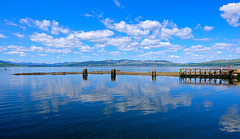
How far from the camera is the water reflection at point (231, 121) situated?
11836 mm

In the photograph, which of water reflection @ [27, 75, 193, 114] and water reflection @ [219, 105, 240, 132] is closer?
water reflection @ [219, 105, 240, 132]

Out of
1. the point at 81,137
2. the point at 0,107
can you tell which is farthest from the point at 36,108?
the point at 81,137

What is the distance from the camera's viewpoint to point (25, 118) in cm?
1417

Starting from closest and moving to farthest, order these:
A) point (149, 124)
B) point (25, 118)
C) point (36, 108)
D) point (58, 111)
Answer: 1. point (149, 124)
2. point (25, 118)
3. point (58, 111)
4. point (36, 108)

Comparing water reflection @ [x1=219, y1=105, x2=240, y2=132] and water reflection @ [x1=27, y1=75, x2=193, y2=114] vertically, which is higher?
water reflection @ [x1=27, y1=75, x2=193, y2=114]

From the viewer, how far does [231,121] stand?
43.7 ft

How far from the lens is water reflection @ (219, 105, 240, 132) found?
466 inches

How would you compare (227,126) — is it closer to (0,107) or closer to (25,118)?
(25,118)

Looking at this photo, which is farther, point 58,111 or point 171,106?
point 171,106

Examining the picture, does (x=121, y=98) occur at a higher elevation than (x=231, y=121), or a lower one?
higher

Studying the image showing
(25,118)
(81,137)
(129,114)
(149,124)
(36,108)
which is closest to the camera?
(81,137)

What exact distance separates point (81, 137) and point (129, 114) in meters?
6.16

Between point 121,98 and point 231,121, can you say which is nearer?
point 231,121

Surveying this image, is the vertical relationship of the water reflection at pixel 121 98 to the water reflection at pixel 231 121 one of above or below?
above
